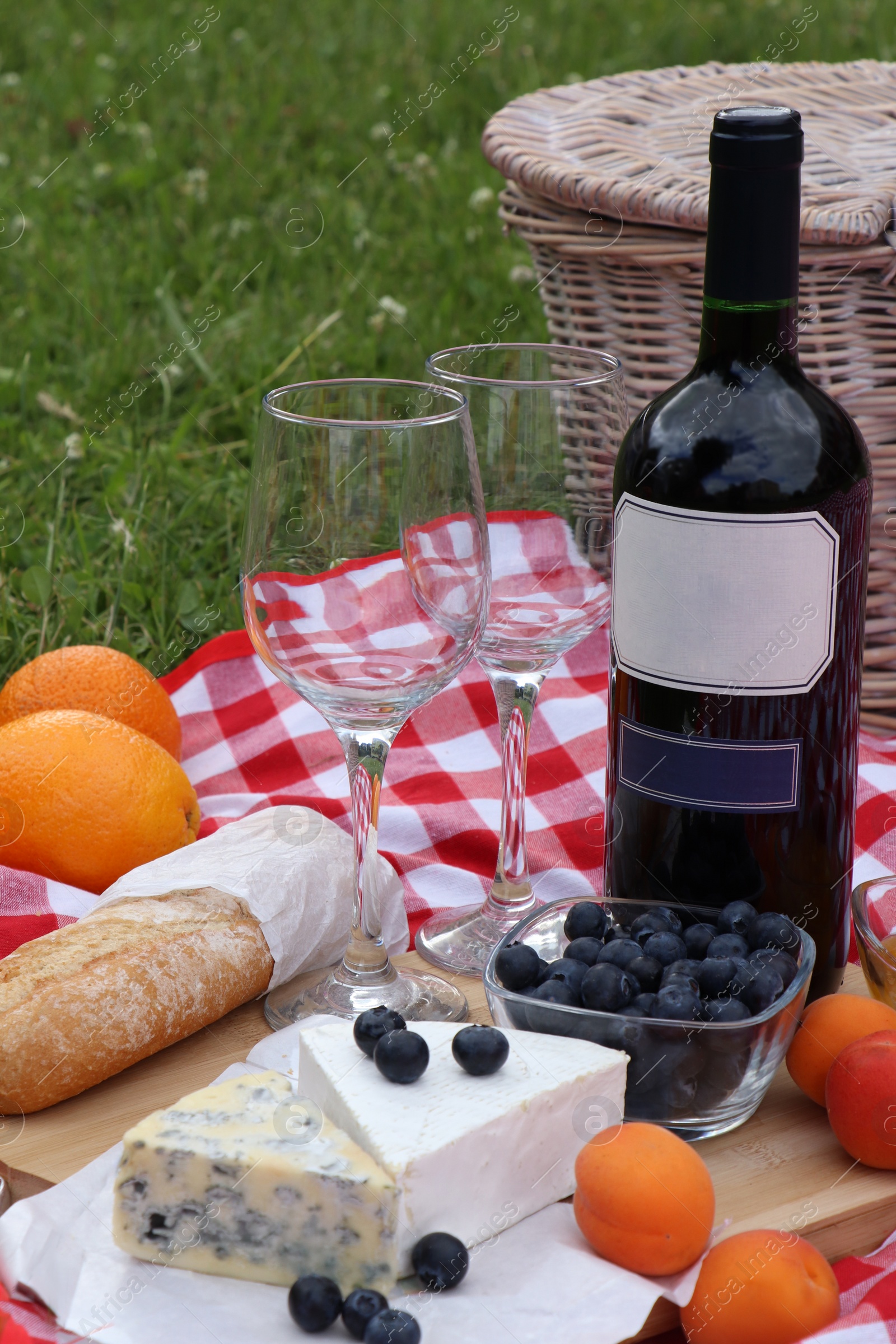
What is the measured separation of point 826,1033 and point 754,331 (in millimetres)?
466

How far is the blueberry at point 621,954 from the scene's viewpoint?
3.00 feet

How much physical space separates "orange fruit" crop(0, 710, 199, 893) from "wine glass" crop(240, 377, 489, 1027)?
1.02 feet

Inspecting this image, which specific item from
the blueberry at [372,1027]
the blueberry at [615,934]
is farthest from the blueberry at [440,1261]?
the blueberry at [615,934]

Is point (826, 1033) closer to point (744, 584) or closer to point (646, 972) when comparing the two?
point (646, 972)

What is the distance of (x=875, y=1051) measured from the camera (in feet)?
2.95

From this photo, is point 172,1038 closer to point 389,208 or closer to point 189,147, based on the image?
point 389,208

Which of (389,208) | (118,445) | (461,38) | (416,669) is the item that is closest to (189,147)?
(389,208)

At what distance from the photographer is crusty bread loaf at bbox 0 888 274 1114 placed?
954 millimetres

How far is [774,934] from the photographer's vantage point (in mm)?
938

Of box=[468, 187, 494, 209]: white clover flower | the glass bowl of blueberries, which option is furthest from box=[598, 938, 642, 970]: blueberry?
box=[468, 187, 494, 209]: white clover flower

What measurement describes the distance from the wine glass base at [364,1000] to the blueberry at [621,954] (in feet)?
0.64

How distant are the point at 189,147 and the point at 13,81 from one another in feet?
1.88

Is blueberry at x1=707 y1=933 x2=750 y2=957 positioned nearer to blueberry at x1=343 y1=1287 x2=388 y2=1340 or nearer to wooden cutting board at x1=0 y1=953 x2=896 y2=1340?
wooden cutting board at x1=0 y1=953 x2=896 y2=1340

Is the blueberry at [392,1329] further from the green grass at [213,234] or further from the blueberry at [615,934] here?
the green grass at [213,234]
